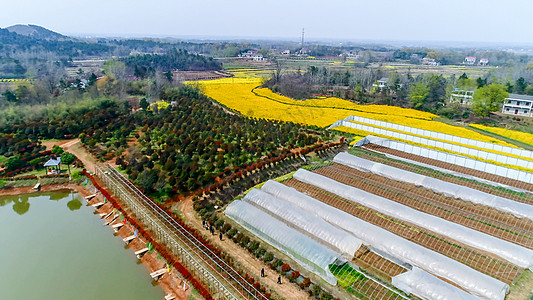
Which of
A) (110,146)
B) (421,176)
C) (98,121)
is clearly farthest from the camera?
(98,121)

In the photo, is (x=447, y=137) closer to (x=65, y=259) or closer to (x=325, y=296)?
(x=325, y=296)

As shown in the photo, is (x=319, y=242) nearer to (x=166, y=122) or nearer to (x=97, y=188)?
(x=97, y=188)

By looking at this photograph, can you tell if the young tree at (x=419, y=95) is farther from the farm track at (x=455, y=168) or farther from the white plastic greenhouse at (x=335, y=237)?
the white plastic greenhouse at (x=335, y=237)

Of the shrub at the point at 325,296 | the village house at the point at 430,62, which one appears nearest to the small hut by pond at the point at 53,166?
the shrub at the point at 325,296

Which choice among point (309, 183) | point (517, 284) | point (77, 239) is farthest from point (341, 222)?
point (77, 239)

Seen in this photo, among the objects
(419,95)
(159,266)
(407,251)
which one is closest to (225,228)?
(159,266)

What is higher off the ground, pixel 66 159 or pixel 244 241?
pixel 66 159
